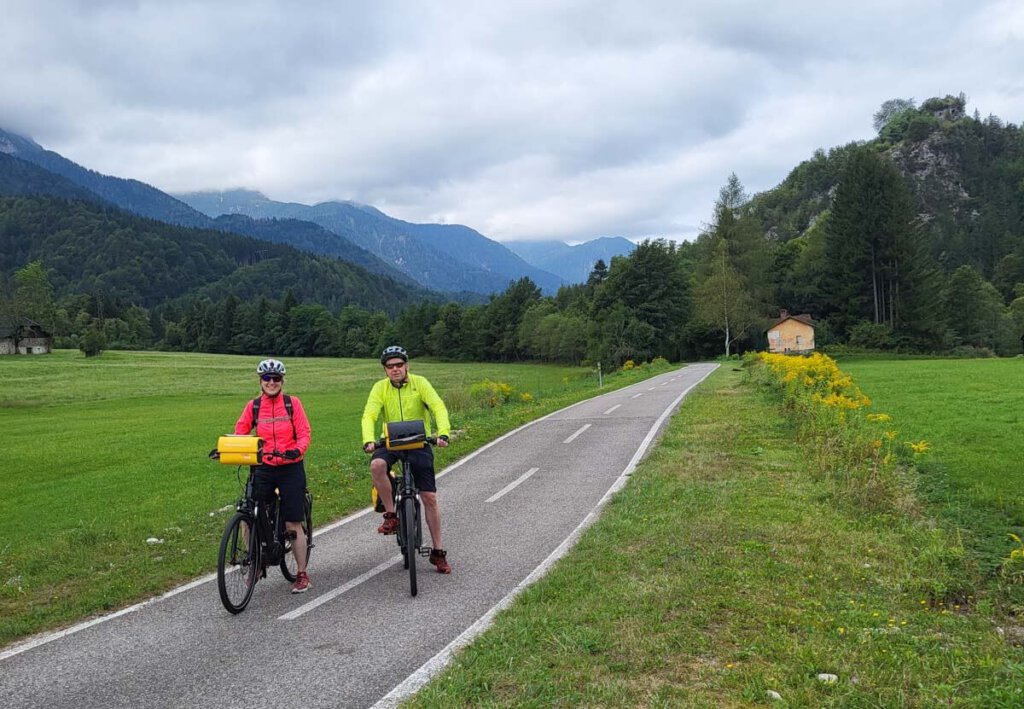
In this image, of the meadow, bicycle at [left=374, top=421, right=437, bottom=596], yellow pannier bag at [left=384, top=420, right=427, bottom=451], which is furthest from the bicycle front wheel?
the meadow

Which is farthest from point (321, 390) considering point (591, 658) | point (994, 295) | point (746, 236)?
point (994, 295)

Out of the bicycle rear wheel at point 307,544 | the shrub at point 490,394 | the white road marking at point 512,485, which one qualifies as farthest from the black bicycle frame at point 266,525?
the shrub at point 490,394

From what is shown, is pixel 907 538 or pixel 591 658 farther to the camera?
pixel 907 538

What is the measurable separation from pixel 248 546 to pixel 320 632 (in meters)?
1.38

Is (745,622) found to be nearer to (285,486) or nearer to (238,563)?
(285,486)

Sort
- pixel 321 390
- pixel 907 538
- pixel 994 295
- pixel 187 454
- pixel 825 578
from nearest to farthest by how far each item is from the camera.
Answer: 1. pixel 825 578
2. pixel 907 538
3. pixel 187 454
4. pixel 321 390
5. pixel 994 295

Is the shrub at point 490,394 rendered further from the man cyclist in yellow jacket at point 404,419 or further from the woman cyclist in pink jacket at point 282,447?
the woman cyclist in pink jacket at point 282,447

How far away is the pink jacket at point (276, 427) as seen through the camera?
6523 mm

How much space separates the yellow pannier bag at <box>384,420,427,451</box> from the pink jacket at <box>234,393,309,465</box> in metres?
0.84

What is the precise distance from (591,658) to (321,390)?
55.8 meters

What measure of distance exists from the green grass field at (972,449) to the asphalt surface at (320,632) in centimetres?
478

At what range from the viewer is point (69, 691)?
4.63 m

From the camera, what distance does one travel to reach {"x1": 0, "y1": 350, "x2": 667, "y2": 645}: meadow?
294 inches

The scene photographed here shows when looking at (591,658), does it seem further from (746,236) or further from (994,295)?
(994,295)
